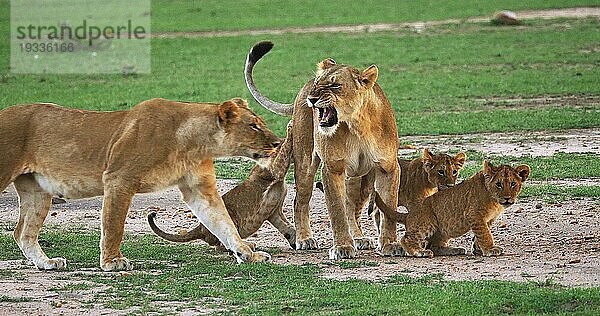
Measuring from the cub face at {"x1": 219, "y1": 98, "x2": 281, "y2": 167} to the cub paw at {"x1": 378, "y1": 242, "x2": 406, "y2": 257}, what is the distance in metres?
1.03

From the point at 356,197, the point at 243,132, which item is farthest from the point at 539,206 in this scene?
the point at 243,132

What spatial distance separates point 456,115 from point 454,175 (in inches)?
275

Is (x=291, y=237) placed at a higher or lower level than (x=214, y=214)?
lower

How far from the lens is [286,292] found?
279 inches

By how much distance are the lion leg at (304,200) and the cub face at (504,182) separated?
124cm

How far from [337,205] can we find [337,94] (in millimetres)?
751

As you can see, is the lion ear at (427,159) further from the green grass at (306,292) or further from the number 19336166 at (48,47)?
the number 19336166 at (48,47)

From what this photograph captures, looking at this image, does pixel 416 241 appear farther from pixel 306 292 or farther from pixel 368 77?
pixel 306 292

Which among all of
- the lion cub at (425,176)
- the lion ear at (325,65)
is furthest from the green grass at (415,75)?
the lion ear at (325,65)

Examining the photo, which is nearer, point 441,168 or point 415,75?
point 441,168

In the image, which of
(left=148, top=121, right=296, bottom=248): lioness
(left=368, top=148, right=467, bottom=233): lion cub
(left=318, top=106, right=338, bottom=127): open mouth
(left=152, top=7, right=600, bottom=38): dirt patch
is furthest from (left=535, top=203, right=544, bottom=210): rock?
(left=152, top=7, right=600, bottom=38): dirt patch

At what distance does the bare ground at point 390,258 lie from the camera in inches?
286

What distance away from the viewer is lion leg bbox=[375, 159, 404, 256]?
8.55 metres

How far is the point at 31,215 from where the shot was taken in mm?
8359
